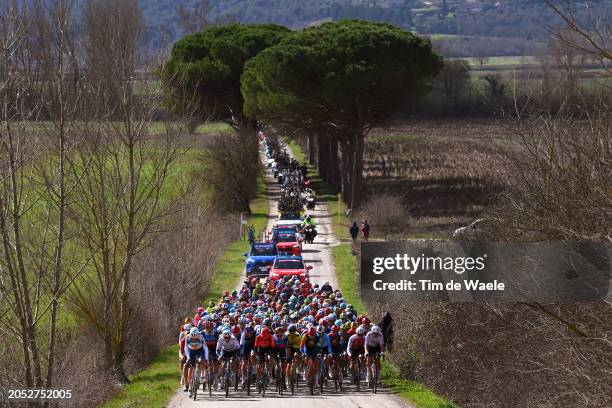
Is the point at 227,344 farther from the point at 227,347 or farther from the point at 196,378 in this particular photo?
the point at 196,378

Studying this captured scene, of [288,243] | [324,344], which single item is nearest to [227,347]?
[324,344]

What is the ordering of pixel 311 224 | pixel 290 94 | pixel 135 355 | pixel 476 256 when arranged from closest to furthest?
pixel 476 256 < pixel 135 355 < pixel 311 224 < pixel 290 94

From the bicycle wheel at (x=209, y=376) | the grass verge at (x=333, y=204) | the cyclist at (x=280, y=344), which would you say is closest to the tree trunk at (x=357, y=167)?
the grass verge at (x=333, y=204)

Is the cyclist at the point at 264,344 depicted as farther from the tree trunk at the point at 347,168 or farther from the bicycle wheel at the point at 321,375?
the tree trunk at the point at 347,168

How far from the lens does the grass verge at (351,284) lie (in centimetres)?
2228

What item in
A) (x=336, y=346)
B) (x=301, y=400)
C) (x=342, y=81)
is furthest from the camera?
(x=342, y=81)

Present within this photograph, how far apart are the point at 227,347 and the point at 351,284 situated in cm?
1727

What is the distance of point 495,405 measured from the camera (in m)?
22.8

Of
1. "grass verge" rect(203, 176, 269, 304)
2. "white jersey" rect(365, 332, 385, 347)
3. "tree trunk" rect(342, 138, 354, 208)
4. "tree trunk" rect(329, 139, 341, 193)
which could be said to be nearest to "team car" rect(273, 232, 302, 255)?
"grass verge" rect(203, 176, 269, 304)

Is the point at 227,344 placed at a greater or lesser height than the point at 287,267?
greater

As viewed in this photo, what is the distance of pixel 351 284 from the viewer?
129 ft

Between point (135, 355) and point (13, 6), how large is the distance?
1324 cm

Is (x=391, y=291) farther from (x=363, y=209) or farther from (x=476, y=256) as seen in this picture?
(x=363, y=209)

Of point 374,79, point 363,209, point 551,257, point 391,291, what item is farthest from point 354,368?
point 374,79
